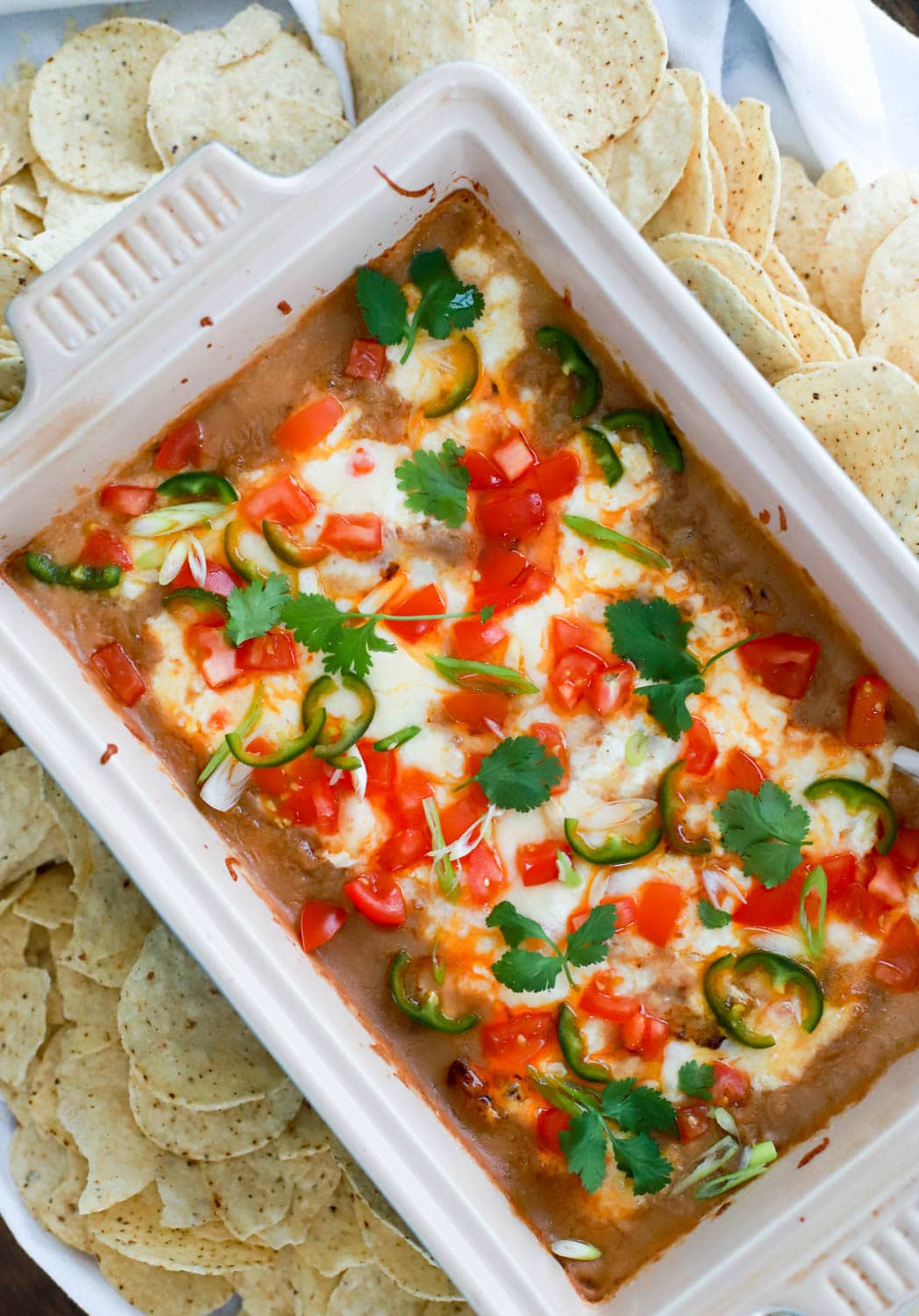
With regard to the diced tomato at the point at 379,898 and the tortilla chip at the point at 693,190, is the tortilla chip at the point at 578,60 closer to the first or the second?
the tortilla chip at the point at 693,190

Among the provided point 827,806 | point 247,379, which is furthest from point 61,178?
point 827,806

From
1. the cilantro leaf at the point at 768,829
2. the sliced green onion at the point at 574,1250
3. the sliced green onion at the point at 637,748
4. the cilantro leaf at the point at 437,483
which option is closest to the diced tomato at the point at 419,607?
the cilantro leaf at the point at 437,483

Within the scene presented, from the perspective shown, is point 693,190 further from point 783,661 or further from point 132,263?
point 132,263

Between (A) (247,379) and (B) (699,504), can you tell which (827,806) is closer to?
(B) (699,504)

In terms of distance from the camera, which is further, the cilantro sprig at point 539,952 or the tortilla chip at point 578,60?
the tortilla chip at point 578,60

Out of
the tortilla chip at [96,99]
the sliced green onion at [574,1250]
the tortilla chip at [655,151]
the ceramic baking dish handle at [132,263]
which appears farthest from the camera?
the tortilla chip at [96,99]

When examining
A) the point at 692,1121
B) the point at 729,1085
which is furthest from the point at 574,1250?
the point at 729,1085

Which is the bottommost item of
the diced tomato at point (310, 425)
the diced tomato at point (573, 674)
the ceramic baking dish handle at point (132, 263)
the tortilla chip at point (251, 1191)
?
the tortilla chip at point (251, 1191)

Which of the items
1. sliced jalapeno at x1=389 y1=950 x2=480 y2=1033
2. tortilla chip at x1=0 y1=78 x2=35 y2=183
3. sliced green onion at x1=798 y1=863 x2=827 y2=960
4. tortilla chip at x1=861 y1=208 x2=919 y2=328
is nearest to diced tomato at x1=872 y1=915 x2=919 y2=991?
sliced green onion at x1=798 y1=863 x2=827 y2=960
